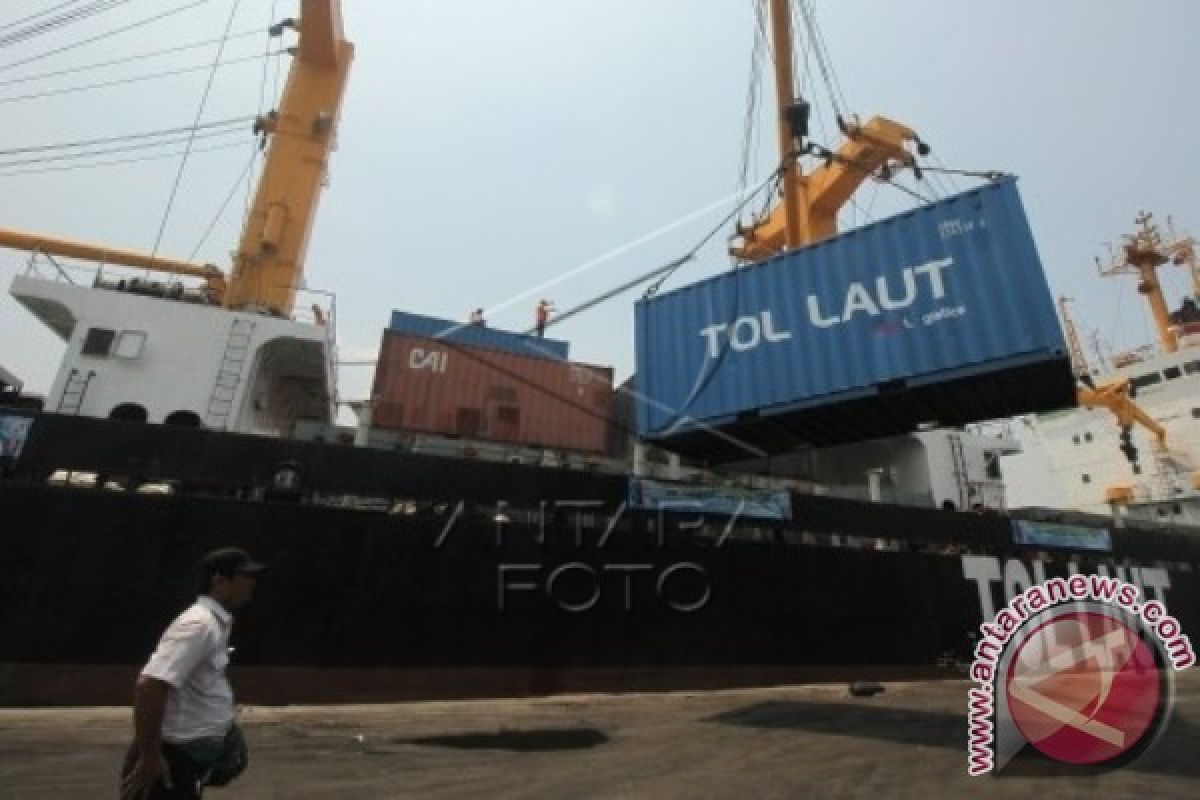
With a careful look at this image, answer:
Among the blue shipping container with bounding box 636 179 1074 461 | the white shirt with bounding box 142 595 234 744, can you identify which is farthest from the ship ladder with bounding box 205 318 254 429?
the white shirt with bounding box 142 595 234 744

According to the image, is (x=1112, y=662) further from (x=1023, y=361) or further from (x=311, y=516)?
(x=311, y=516)

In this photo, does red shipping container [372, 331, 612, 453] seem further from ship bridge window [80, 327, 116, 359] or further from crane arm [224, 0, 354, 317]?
ship bridge window [80, 327, 116, 359]

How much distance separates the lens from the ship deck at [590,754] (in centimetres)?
570

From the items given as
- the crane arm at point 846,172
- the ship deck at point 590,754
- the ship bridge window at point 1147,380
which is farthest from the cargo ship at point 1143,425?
the ship deck at point 590,754

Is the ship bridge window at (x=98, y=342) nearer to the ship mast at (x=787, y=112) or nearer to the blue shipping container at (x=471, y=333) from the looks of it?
the blue shipping container at (x=471, y=333)

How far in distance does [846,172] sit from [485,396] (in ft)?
37.1

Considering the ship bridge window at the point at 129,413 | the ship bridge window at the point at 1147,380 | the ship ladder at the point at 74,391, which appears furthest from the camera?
the ship bridge window at the point at 1147,380

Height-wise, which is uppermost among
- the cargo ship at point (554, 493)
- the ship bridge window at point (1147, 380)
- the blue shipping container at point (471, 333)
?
the ship bridge window at point (1147, 380)

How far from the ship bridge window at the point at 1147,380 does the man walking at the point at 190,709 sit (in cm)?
3642

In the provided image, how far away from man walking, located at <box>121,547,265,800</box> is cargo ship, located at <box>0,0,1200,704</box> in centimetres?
821

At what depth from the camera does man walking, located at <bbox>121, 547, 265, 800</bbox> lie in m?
2.46

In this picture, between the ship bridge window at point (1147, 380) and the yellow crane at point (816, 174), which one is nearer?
the yellow crane at point (816, 174)

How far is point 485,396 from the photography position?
1759cm

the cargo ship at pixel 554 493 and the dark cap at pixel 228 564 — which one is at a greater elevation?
the cargo ship at pixel 554 493
